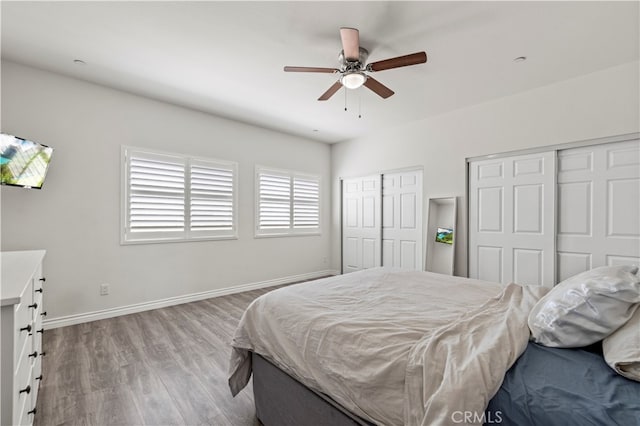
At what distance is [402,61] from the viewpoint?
2215 mm

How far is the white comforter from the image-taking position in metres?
0.95

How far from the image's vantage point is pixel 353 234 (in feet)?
18.3

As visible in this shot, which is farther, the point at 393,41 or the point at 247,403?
the point at 393,41

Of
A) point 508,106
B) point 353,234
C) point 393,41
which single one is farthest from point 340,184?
point 393,41

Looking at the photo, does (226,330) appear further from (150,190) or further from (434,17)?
(434,17)

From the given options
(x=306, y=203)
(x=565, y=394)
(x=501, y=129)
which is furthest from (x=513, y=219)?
(x=306, y=203)

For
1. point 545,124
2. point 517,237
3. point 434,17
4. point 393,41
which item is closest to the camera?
point 434,17

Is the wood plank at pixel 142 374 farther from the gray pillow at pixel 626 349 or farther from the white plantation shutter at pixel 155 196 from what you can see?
the gray pillow at pixel 626 349

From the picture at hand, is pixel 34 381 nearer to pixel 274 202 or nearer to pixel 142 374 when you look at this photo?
pixel 142 374

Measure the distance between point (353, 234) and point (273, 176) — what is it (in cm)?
197

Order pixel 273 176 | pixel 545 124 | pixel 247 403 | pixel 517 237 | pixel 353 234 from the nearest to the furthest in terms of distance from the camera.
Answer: pixel 247 403, pixel 545 124, pixel 517 237, pixel 273 176, pixel 353 234

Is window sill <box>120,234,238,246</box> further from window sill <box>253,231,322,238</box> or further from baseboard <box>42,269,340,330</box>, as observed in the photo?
baseboard <box>42,269,340,330</box>

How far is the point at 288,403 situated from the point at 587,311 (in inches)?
57.3

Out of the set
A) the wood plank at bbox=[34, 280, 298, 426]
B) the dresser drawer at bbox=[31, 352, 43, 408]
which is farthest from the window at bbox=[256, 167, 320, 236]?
the dresser drawer at bbox=[31, 352, 43, 408]
